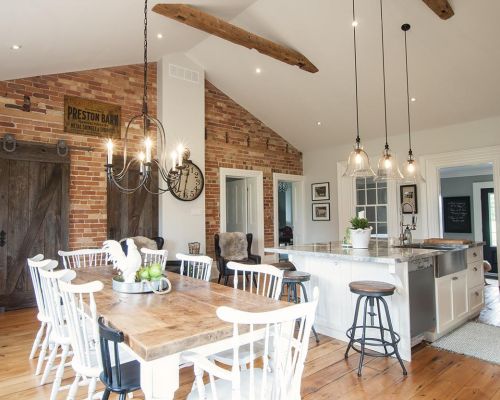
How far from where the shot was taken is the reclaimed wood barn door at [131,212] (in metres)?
5.26

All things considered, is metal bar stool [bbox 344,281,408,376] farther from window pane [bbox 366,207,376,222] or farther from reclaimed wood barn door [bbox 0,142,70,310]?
window pane [bbox 366,207,376,222]

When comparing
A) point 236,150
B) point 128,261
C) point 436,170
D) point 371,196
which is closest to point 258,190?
point 236,150

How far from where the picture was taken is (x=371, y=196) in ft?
23.1

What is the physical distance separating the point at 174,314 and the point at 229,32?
3.89m

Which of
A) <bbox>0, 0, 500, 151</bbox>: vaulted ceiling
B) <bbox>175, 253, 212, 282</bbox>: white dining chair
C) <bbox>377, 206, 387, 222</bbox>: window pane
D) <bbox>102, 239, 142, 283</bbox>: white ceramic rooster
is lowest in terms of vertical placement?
<bbox>175, 253, 212, 282</bbox>: white dining chair

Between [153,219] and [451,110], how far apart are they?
16.3ft

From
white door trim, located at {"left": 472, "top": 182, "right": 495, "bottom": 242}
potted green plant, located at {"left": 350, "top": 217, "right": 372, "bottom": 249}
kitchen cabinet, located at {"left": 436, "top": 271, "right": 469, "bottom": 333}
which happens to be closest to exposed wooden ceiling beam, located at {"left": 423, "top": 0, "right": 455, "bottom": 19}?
potted green plant, located at {"left": 350, "top": 217, "right": 372, "bottom": 249}

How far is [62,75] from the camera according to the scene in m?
4.97

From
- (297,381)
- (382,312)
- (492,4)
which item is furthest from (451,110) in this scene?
(297,381)

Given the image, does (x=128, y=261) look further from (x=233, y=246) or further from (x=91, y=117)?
(x=233, y=246)

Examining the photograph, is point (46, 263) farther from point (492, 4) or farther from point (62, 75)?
point (492, 4)

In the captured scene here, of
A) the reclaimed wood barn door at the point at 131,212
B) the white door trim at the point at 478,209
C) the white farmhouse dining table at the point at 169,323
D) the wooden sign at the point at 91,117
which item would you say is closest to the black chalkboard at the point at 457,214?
the white door trim at the point at 478,209

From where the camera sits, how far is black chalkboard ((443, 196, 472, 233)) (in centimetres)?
862

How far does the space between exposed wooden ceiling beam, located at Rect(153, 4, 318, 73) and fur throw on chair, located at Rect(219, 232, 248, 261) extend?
2.92m
